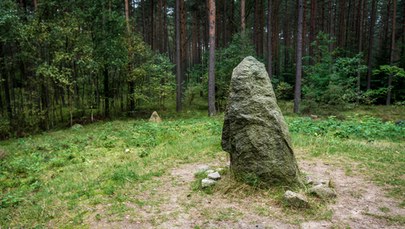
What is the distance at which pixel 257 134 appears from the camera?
5.70 m

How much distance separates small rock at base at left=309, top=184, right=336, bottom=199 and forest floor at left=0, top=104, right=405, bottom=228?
121mm

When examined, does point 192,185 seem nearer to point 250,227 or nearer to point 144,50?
point 250,227

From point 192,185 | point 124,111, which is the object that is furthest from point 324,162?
point 124,111

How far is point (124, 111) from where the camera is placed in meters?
21.6

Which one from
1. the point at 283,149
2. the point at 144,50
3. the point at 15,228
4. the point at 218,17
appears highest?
the point at 218,17

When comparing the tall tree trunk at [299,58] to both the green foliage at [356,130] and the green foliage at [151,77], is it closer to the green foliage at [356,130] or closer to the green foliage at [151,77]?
the green foliage at [356,130]

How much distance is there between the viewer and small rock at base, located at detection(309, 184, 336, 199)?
5.25 metres

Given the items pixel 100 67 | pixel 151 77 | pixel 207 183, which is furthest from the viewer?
pixel 151 77

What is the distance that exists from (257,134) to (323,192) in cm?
162

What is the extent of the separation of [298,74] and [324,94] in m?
2.32

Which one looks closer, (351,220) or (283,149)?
(351,220)

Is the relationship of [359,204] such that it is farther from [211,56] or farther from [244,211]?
[211,56]

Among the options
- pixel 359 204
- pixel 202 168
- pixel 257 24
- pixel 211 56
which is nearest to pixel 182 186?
pixel 202 168

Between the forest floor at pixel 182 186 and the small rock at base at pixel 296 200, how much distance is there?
0.39 ft
